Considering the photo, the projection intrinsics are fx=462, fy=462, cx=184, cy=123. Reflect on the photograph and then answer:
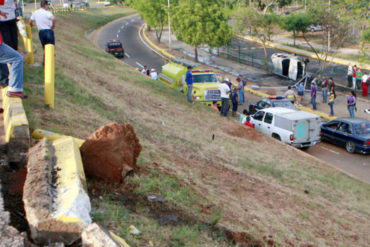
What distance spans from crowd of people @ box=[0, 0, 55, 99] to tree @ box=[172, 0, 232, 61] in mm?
28474

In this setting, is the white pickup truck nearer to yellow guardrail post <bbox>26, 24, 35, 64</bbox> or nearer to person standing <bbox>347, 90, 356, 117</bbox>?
person standing <bbox>347, 90, 356, 117</bbox>

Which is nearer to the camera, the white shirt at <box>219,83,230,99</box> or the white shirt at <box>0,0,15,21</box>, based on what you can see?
the white shirt at <box>0,0,15,21</box>

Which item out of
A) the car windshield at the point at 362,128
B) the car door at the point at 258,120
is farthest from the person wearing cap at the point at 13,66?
the car windshield at the point at 362,128

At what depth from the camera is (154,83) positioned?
2331 cm

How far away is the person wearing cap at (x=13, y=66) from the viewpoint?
7406 millimetres

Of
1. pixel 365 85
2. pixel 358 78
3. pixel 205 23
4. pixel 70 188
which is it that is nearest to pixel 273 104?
pixel 365 85

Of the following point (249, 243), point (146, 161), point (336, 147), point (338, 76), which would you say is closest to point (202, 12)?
point (338, 76)

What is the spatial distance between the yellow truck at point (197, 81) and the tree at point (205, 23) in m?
11.7

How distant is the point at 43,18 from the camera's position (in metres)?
12.1

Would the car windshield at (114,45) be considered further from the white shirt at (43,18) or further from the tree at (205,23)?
the white shirt at (43,18)

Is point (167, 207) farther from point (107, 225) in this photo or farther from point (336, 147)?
point (336, 147)

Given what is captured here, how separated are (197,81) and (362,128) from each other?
9198 millimetres

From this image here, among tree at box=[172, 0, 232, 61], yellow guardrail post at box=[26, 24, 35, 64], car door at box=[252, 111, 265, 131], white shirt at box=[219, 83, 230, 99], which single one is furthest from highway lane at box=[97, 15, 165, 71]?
yellow guardrail post at box=[26, 24, 35, 64]

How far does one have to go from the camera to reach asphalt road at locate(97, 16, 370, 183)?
1778 cm
